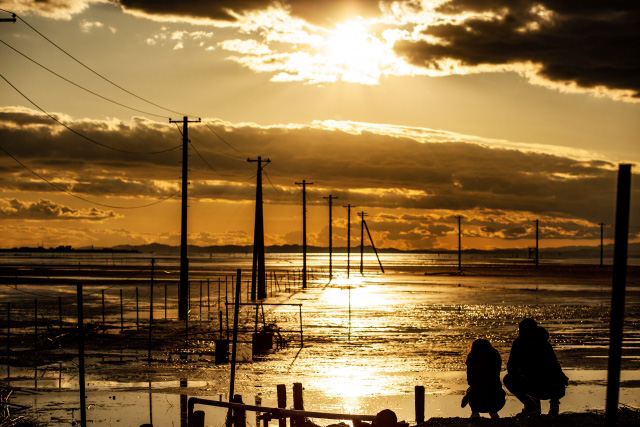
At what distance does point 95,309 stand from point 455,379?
33.2m

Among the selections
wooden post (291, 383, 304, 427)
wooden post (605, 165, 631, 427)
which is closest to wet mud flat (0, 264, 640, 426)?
wooden post (291, 383, 304, 427)

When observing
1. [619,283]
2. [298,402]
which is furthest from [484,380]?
[619,283]

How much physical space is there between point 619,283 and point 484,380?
6.43 metres

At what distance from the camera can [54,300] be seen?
2208 inches

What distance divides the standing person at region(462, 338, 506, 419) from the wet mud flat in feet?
1.13

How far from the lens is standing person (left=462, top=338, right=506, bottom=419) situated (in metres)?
12.6

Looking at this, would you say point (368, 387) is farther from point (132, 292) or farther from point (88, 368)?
point (132, 292)

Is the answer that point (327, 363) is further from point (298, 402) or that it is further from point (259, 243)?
point (259, 243)

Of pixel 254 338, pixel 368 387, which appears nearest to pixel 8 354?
pixel 254 338

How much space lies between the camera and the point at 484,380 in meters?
12.7

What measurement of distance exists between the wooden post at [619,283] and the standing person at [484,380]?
5.91m

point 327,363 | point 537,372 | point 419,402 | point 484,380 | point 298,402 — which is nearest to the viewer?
point 484,380

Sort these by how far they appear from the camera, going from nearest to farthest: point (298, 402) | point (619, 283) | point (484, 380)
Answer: point (619, 283)
point (484, 380)
point (298, 402)

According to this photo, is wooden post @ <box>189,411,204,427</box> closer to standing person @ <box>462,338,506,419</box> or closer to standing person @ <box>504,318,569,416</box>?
standing person @ <box>462,338,506,419</box>
